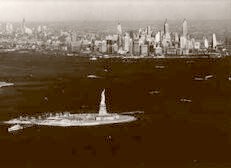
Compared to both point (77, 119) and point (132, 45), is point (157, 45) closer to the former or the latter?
point (132, 45)

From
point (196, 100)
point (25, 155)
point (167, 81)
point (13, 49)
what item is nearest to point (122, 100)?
point (196, 100)

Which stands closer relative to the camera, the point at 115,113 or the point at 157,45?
the point at 115,113

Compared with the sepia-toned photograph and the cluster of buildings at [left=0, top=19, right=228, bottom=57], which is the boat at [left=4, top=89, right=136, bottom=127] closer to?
the sepia-toned photograph

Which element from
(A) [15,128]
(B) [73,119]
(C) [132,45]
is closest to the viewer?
(A) [15,128]

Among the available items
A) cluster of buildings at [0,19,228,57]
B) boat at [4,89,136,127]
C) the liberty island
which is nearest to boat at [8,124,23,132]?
the liberty island

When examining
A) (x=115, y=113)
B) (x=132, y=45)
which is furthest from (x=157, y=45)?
(x=115, y=113)

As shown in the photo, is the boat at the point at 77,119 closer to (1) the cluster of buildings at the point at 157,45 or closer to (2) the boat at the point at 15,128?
(2) the boat at the point at 15,128

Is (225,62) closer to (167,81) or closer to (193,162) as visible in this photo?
(167,81)

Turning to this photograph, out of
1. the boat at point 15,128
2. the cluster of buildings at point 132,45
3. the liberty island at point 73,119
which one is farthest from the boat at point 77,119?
the cluster of buildings at point 132,45
